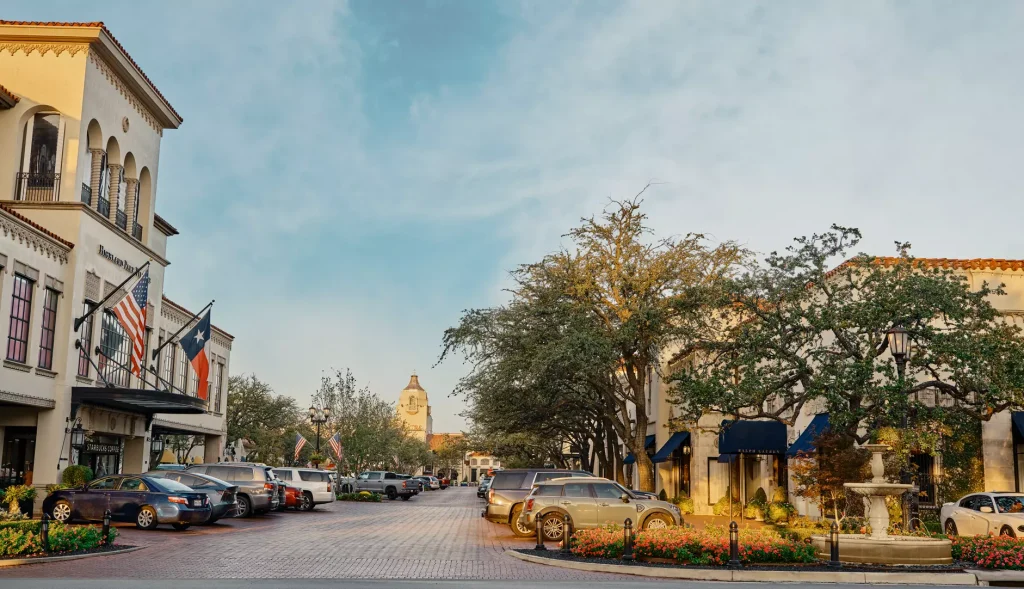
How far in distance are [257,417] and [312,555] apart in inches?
2471

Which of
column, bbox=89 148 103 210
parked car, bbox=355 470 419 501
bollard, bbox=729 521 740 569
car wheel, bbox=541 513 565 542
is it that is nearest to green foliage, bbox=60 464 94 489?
column, bbox=89 148 103 210

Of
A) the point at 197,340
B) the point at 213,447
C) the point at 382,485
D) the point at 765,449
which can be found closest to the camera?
the point at 197,340

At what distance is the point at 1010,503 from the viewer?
23.8m

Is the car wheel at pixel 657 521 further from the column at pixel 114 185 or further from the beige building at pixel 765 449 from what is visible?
the column at pixel 114 185

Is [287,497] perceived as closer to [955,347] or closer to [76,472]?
[76,472]

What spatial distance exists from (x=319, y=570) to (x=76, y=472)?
687 inches

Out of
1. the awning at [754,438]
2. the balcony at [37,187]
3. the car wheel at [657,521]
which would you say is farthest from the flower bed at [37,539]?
the awning at [754,438]

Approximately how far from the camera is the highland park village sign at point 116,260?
34.2m

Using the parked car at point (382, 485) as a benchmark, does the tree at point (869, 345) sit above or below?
above

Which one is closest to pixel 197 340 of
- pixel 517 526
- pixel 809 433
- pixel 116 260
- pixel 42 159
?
pixel 116 260

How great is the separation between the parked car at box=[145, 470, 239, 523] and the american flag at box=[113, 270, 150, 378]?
588 cm

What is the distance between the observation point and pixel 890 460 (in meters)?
24.8

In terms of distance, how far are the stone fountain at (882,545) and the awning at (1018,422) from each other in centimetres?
1350

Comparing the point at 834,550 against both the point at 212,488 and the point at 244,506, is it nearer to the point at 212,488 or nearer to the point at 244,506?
the point at 212,488
